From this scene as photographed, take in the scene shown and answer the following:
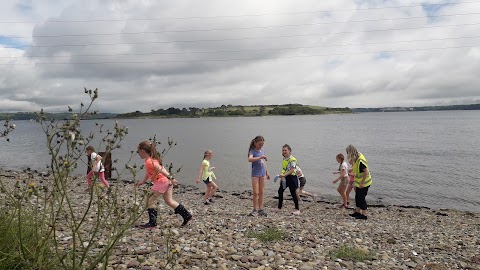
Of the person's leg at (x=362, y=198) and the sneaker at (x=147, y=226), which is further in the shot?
the person's leg at (x=362, y=198)

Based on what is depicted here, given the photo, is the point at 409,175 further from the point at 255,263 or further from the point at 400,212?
the point at 255,263

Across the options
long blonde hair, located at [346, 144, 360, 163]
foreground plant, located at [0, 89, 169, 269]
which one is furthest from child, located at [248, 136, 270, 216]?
foreground plant, located at [0, 89, 169, 269]

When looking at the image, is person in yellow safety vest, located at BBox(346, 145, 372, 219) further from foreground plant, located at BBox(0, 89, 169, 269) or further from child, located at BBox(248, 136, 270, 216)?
foreground plant, located at BBox(0, 89, 169, 269)

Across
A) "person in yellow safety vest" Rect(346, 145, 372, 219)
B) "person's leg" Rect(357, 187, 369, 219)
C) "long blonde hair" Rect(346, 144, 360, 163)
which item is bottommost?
"person's leg" Rect(357, 187, 369, 219)

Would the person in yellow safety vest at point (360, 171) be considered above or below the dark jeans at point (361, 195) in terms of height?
above

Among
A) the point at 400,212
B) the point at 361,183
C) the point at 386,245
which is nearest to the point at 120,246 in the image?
the point at 386,245

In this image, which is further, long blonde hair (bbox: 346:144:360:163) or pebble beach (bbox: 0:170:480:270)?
long blonde hair (bbox: 346:144:360:163)


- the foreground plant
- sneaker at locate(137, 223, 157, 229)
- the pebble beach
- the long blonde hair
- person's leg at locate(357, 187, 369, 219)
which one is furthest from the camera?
person's leg at locate(357, 187, 369, 219)

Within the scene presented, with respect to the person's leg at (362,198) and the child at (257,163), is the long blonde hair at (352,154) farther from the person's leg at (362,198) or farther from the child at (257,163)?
the child at (257,163)

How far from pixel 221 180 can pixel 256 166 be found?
16.9 meters

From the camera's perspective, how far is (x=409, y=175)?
2916 centimetres

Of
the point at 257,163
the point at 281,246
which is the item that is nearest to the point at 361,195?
the point at 257,163

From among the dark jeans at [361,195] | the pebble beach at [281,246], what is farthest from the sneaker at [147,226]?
the dark jeans at [361,195]

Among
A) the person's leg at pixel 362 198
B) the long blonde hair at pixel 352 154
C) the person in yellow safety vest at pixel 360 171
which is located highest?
the long blonde hair at pixel 352 154
